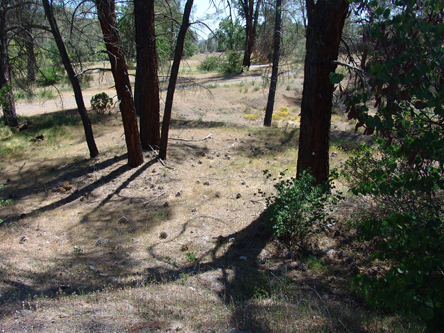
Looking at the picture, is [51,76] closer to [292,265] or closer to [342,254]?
[292,265]

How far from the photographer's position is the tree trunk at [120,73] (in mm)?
7445

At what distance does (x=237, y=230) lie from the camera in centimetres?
618

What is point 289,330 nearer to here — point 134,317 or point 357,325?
point 357,325

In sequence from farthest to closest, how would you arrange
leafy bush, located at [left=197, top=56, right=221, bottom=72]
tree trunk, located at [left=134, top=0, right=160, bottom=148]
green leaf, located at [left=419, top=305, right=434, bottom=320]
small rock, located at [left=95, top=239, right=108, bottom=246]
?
tree trunk, located at [left=134, top=0, right=160, bottom=148] → leafy bush, located at [left=197, top=56, right=221, bottom=72] → small rock, located at [left=95, top=239, right=108, bottom=246] → green leaf, located at [left=419, top=305, right=434, bottom=320]

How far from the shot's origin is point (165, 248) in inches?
224

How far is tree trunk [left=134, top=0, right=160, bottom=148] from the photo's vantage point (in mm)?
8492

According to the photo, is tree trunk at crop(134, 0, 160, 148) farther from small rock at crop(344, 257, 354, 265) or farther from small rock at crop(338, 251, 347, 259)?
small rock at crop(344, 257, 354, 265)

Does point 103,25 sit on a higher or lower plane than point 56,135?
higher

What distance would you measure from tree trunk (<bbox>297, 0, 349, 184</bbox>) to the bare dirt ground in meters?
1.08

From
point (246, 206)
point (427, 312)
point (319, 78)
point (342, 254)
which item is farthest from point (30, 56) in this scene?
point (427, 312)

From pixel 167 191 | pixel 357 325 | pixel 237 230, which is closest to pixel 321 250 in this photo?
pixel 237 230

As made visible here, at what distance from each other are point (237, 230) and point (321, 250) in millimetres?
1518

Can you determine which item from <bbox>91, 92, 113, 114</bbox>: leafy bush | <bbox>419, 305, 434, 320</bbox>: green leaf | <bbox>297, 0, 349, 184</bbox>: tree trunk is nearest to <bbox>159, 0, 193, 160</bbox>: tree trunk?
<bbox>297, 0, 349, 184</bbox>: tree trunk

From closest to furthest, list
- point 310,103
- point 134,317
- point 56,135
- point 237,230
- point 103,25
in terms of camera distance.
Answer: point 134,317
point 310,103
point 237,230
point 103,25
point 56,135
